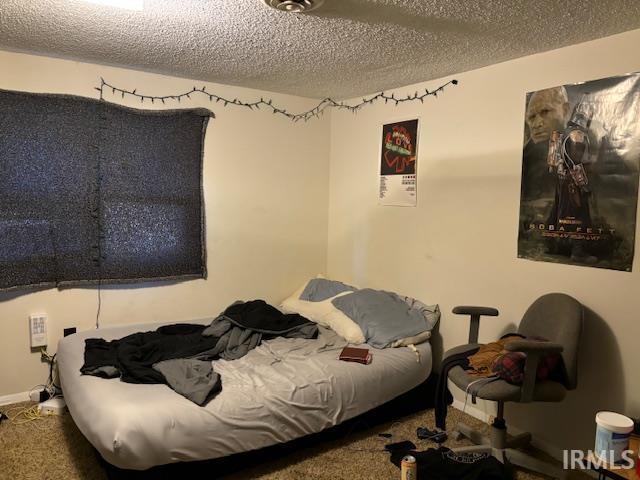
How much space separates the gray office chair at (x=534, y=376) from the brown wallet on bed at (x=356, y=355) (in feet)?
1.57

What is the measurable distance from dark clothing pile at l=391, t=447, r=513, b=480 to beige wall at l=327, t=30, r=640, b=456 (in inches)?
24.2

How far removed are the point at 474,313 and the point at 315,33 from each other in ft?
5.93

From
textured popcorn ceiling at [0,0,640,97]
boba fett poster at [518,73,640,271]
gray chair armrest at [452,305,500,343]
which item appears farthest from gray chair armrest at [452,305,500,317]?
textured popcorn ceiling at [0,0,640,97]

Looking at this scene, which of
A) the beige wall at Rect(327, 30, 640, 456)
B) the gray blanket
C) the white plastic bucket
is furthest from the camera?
the beige wall at Rect(327, 30, 640, 456)

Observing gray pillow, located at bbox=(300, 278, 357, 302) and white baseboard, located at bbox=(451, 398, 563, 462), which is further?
gray pillow, located at bbox=(300, 278, 357, 302)

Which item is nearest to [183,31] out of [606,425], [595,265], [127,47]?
[127,47]

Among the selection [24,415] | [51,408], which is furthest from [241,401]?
[24,415]

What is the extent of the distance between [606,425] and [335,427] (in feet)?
4.43

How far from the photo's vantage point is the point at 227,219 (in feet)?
12.3

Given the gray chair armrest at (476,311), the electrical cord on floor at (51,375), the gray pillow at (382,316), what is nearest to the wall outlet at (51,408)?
the electrical cord on floor at (51,375)

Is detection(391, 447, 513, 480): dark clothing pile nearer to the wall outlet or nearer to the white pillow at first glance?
the white pillow

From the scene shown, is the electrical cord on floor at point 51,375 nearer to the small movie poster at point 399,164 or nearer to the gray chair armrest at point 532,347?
the small movie poster at point 399,164

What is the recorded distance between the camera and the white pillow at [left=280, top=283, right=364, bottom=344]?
10.2 feet

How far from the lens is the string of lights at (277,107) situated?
3.20 metres
